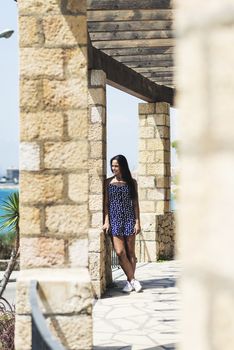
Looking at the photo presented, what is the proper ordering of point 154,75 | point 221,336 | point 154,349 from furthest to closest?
point 154,75 → point 154,349 → point 221,336

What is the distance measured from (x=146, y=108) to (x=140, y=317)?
20.7 feet

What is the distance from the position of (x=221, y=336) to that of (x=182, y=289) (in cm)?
15

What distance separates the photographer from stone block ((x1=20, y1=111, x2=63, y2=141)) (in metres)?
4.65

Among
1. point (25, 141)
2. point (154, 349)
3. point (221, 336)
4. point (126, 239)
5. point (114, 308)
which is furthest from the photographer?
point (126, 239)

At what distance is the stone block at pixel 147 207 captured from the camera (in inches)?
515

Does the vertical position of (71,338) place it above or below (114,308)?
above

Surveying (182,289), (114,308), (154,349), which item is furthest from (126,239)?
(182,289)

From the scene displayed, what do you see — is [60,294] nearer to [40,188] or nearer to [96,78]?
[40,188]

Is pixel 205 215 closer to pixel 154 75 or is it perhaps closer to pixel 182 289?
pixel 182 289

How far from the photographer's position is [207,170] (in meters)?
1.38

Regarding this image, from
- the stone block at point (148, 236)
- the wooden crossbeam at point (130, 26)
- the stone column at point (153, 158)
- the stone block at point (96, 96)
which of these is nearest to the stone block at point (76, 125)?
the wooden crossbeam at point (130, 26)

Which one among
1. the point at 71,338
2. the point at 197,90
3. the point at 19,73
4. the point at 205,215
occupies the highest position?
the point at 19,73

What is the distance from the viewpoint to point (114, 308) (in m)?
7.81

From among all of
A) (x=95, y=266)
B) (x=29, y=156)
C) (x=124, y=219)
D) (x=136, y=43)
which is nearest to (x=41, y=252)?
(x=29, y=156)
